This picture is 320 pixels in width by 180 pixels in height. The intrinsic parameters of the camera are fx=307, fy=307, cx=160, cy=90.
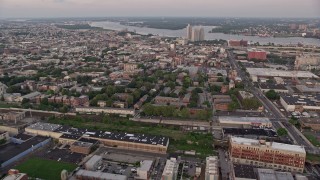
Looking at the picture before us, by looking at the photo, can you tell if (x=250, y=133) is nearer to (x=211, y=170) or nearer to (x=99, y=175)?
(x=211, y=170)

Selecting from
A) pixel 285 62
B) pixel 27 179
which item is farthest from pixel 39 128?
pixel 285 62

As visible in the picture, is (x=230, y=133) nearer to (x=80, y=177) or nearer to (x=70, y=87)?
(x=80, y=177)

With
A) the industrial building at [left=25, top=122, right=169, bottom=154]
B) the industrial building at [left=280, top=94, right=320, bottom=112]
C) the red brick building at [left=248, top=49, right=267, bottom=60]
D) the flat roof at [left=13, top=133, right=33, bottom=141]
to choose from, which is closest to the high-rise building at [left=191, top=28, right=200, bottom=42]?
the red brick building at [left=248, top=49, right=267, bottom=60]

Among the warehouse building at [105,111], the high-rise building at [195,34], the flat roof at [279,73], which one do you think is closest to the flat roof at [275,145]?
the warehouse building at [105,111]

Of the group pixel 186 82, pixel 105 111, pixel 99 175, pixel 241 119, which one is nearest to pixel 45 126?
pixel 105 111

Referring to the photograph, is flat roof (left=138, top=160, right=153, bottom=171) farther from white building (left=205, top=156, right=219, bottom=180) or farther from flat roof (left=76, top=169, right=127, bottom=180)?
white building (left=205, top=156, right=219, bottom=180)

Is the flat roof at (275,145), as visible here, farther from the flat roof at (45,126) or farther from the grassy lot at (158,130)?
the flat roof at (45,126)

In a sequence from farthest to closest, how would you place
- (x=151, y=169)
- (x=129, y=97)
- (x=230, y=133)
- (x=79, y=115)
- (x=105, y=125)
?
(x=129, y=97) < (x=79, y=115) < (x=105, y=125) < (x=230, y=133) < (x=151, y=169)
